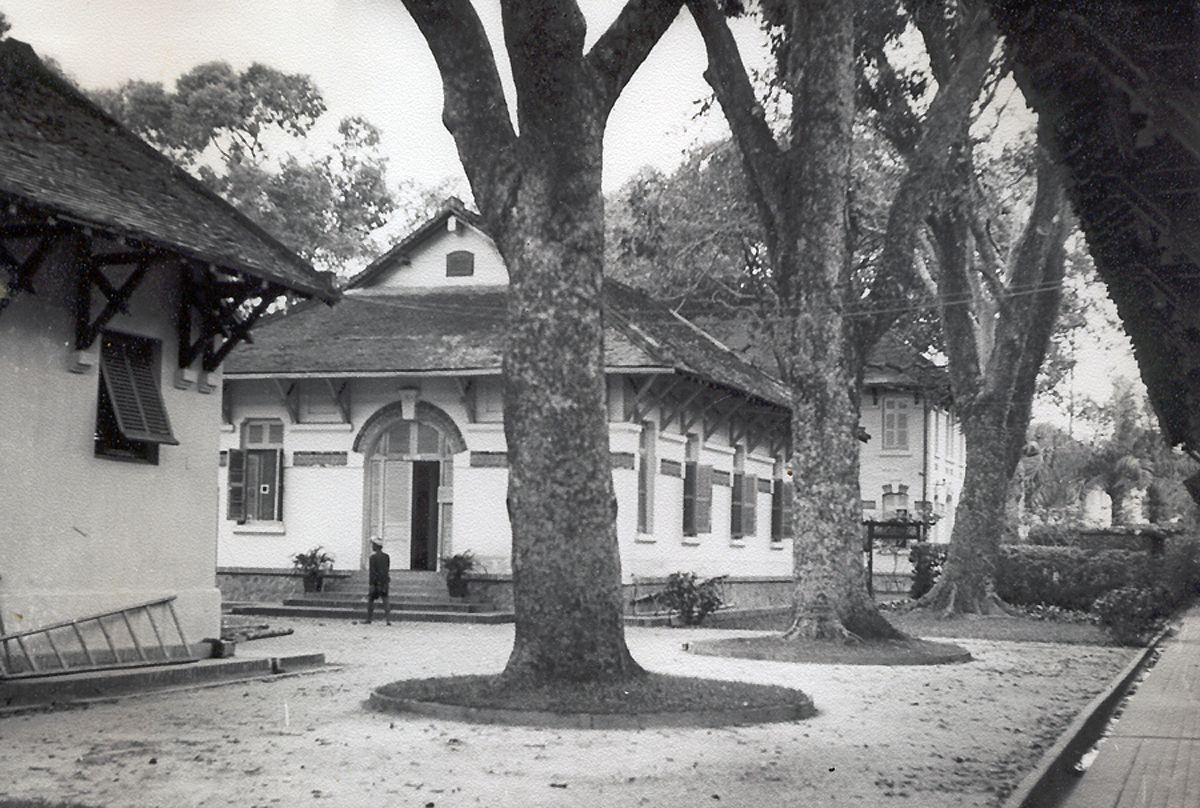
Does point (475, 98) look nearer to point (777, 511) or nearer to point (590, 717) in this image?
point (590, 717)

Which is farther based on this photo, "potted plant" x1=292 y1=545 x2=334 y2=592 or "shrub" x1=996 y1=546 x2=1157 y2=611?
"shrub" x1=996 y1=546 x2=1157 y2=611

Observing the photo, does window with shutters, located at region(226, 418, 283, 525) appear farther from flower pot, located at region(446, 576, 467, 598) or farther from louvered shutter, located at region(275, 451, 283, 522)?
flower pot, located at region(446, 576, 467, 598)

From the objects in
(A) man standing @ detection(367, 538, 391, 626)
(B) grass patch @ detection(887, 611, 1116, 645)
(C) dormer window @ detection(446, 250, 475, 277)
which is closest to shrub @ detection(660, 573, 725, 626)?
(B) grass patch @ detection(887, 611, 1116, 645)

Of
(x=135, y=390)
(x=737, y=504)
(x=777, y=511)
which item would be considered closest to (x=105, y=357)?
(x=135, y=390)

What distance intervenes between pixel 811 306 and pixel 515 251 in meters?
8.47

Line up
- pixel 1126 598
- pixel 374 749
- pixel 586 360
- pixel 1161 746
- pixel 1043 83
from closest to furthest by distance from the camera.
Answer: pixel 1043 83 → pixel 374 749 → pixel 1161 746 → pixel 586 360 → pixel 1126 598

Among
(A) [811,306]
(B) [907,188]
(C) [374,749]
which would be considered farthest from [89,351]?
(B) [907,188]

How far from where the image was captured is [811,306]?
812 inches

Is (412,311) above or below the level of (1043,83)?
above

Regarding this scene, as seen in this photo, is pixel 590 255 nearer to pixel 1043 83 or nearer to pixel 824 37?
pixel 1043 83

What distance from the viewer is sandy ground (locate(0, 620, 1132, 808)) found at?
8.49 metres

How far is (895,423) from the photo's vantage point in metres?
51.8

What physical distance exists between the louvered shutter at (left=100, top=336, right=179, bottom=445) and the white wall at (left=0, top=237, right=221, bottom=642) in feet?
0.59

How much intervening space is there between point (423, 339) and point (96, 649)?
16.3 metres
